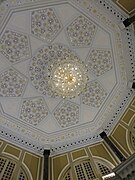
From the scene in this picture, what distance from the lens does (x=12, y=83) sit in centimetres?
1198

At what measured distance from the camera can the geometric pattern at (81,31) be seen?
37.1ft

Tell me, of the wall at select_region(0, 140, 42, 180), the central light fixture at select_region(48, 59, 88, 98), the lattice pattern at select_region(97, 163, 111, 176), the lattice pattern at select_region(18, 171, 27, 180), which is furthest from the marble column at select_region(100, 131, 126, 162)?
the lattice pattern at select_region(18, 171, 27, 180)

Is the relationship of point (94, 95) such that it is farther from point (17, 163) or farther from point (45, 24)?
point (17, 163)

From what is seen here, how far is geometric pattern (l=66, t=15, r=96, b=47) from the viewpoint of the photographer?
37.1 feet

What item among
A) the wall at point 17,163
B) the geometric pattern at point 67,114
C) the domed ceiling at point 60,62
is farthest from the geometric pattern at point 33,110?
the wall at point 17,163

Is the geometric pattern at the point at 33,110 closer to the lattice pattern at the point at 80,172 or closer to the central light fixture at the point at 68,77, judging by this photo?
the central light fixture at the point at 68,77

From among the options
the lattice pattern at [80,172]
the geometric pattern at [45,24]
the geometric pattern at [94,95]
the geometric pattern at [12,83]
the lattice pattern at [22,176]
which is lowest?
the lattice pattern at [80,172]

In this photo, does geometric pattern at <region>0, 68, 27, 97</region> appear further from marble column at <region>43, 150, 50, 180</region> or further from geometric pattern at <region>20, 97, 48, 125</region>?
marble column at <region>43, 150, 50, 180</region>

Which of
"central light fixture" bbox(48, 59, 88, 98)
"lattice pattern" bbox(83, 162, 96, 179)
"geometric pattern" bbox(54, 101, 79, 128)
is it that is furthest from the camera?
"geometric pattern" bbox(54, 101, 79, 128)

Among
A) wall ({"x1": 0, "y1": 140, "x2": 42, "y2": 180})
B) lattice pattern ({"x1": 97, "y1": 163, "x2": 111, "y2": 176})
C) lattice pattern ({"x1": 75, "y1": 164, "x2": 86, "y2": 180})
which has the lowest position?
lattice pattern ({"x1": 97, "y1": 163, "x2": 111, "y2": 176})

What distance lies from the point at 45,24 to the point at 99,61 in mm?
2975

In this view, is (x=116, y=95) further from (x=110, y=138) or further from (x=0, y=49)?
(x=0, y=49)

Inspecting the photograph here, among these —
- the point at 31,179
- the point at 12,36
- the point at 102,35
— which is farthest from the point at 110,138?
the point at 12,36

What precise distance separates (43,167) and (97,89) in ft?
14.2
